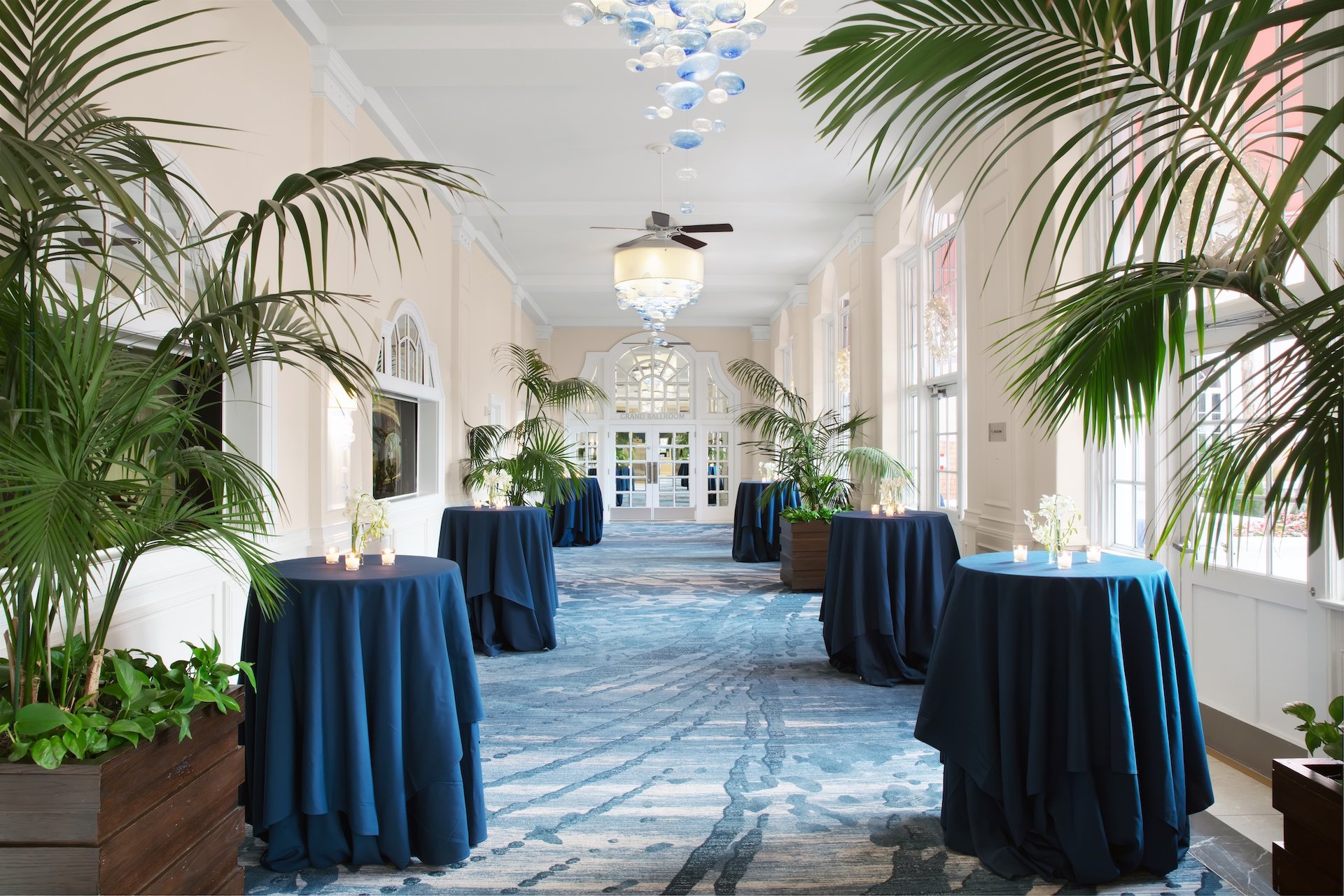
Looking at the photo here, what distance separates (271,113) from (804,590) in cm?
583

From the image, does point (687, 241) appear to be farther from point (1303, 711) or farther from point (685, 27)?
point (1303, 711)

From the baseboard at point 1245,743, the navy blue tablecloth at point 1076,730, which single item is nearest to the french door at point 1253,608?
the baseboard at point 1245,743

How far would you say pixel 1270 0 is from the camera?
56.7 inches

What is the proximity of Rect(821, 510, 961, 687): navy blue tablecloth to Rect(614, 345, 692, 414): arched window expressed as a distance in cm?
1216

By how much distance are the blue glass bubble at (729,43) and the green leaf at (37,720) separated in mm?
3075

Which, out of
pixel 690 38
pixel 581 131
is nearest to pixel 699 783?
pixel 690 38

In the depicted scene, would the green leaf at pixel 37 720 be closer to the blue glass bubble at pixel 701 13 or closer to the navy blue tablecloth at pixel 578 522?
the blue glass bubble at pixel 701 13

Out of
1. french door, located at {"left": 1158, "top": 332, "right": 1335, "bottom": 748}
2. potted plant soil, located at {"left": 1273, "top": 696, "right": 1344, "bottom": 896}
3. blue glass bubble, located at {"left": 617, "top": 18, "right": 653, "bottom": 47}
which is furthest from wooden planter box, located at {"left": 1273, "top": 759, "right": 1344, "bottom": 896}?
blue glass bubble, located at {"left": 617, "top": 18, "right": 653, "bottom": 47}

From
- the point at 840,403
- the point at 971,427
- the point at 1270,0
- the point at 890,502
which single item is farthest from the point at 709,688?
the point at 840,403

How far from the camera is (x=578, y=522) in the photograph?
13039mm

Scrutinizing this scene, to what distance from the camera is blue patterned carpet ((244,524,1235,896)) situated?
2686 millimetres

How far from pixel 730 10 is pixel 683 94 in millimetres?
536

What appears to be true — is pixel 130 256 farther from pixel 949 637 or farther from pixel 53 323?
pixel 949 637

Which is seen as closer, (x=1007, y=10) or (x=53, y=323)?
(x=1007, y=10)
